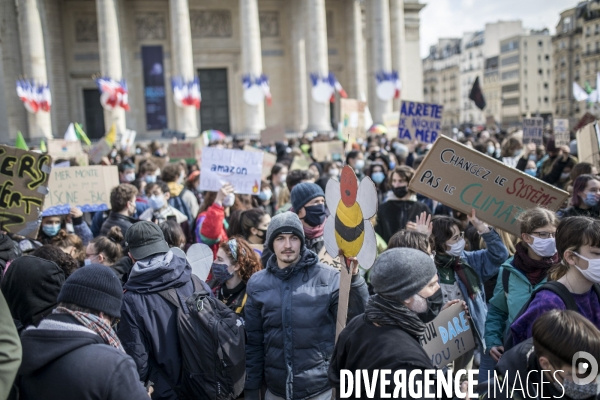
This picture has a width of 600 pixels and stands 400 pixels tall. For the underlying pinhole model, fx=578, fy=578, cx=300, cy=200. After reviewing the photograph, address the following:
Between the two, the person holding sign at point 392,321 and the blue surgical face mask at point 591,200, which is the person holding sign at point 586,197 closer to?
the blue surgical face mask at point 591,200

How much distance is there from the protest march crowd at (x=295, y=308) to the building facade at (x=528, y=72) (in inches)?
3459

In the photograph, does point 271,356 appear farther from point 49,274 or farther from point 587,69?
point 587,69

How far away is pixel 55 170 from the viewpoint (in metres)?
7.90

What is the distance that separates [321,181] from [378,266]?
17.3 ft

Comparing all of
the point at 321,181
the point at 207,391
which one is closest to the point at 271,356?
the point at 207,391

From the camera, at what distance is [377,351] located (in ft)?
8.13

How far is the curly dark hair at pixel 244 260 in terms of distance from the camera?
4.14 meters

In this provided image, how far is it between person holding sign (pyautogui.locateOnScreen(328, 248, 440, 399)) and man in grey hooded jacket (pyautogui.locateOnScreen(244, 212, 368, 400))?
2.47 feet

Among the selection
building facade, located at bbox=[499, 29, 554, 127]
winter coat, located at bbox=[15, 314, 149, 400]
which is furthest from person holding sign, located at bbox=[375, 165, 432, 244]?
building facade, located at bbox=[499, 29, 554, 127]

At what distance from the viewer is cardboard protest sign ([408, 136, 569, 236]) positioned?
14.9 ft

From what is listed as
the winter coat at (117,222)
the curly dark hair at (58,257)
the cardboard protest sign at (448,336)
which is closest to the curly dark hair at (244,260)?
the curly dark hair at (58,257)

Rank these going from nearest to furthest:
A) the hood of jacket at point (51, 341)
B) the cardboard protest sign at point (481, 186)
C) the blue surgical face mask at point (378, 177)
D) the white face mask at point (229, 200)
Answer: the hood of jacket at point (51, 341), the cardboard protest sign at point (481, 186), the white face mask at point (229, 200), the blue surgical face mask at point (378, 177)

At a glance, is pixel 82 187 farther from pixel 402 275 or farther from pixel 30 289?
pixel 402 275

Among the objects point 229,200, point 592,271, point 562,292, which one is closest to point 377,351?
point 562,292
